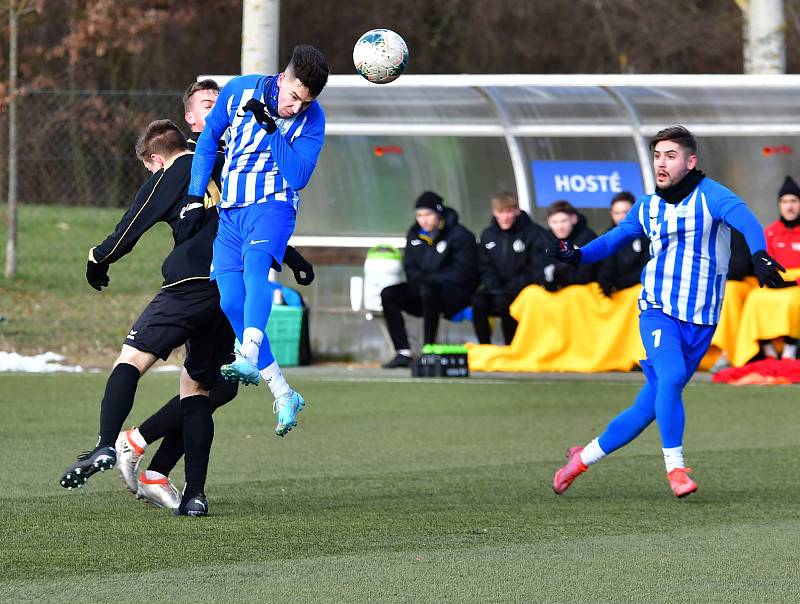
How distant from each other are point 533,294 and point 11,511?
26.5 ft

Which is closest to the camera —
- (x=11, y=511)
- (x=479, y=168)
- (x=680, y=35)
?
(x=11, y=511)

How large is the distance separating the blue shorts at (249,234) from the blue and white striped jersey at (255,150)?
0.04 meters

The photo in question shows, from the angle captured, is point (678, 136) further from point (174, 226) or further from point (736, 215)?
point (174, 226)

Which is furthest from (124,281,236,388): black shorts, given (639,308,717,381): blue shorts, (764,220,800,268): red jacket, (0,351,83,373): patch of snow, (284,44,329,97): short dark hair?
(764,220,800,268): red jacket

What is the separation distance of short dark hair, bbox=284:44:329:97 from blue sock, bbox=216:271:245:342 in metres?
0.82

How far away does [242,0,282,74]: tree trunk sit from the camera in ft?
51.8

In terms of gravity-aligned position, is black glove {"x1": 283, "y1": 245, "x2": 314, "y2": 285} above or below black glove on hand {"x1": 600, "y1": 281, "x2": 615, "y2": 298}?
above

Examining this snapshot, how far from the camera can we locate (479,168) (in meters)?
17.0

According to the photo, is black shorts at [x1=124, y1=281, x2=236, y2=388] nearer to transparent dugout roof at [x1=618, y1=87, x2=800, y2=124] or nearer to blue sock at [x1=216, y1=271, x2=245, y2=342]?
blue sock at [x1=216, y1=271, x2=245, y2=342]

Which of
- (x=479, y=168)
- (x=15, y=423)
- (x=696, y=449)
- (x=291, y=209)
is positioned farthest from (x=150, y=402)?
(x=479, y=168)

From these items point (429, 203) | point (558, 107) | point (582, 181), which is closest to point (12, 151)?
point (429, 203)

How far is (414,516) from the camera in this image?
6.53 m

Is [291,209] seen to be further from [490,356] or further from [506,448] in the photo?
[490,356]

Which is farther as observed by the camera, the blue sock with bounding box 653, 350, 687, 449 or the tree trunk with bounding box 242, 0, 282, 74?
the tree trunk with bounding box 242, 0, 282, 74
